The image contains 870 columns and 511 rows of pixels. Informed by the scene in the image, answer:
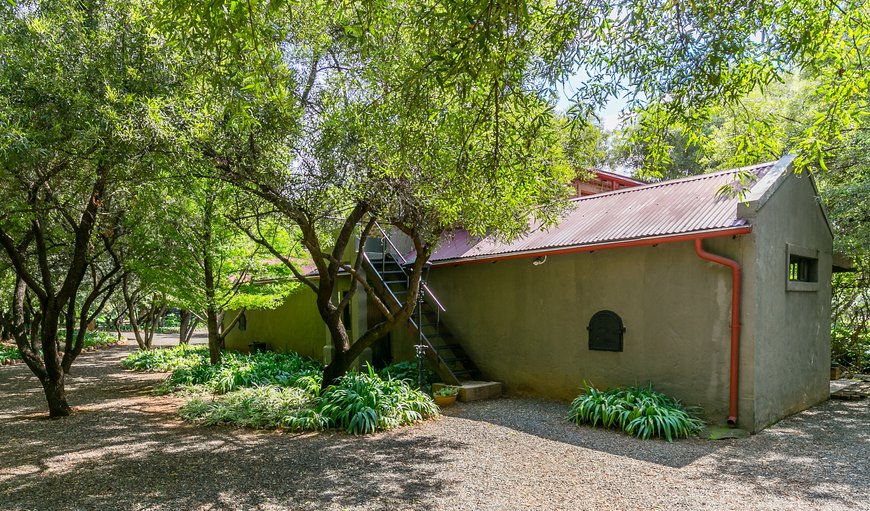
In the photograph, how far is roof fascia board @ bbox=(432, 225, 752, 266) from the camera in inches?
283

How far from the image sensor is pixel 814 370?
9.17 metres

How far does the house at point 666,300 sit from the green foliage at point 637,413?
37 centimetres

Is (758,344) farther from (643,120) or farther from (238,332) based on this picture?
(238,332)

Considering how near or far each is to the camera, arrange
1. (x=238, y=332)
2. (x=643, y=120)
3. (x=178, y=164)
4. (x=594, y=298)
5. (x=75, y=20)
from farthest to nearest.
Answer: (x=238, y=332) → (x=594, y=298) → (x=178, y=164) → (x=75, y=20) → (x=643, y=120)

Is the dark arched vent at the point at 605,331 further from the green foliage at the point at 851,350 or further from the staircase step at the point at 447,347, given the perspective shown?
the green foliage at the point at 851,350

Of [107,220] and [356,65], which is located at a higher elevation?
[356,65]

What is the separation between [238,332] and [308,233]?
12.4 m

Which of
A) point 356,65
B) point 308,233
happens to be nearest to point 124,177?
point 308,233

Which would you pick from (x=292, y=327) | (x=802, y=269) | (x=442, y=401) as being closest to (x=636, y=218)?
(x=802, y=269)

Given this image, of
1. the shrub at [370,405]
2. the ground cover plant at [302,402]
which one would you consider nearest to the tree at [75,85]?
the ground cover plant at [302,402]

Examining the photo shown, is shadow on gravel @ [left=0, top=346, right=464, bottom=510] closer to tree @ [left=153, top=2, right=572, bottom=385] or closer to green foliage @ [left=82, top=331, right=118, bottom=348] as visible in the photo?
tree @ [left=153, top=2, right=572, bottom=385]

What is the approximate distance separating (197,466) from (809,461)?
6.86 meters

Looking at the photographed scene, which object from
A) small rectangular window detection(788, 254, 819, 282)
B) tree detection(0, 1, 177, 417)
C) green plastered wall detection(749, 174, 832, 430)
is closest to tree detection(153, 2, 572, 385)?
tree detection(0, 1, 177, 417)

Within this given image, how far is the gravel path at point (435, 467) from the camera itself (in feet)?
16.0
